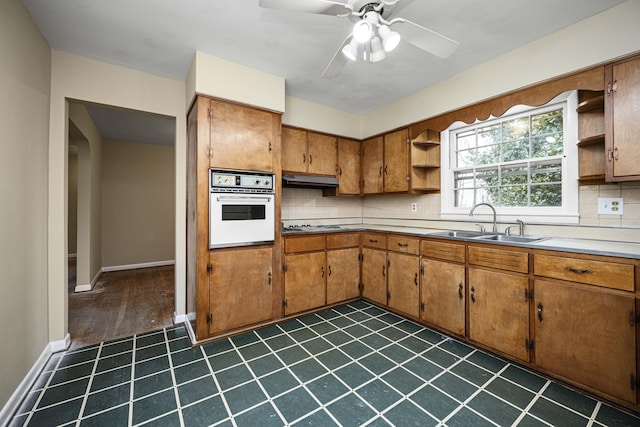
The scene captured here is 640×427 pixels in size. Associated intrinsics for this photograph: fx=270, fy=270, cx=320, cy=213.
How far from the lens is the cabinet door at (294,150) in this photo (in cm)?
336

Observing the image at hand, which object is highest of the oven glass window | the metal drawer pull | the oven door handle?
the oven door handle

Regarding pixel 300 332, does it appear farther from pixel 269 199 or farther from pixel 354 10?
pixel 354 10

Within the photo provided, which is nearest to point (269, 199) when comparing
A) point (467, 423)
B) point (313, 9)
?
point (313, 9)

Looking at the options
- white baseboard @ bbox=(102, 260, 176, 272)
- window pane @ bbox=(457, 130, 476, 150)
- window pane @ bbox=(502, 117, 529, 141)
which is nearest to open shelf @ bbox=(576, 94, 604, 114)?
window pane @ bbox=(502, 117, 529, 141)

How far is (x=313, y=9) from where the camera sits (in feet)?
5.05

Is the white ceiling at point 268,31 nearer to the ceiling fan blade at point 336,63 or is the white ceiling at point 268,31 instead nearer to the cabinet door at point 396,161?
the ceiling fan blade at point 336,63

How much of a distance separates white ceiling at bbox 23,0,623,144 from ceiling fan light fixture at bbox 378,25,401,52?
0.15 meters

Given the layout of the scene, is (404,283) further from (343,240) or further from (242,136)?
(242,136)

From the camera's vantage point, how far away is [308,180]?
11.0 feet

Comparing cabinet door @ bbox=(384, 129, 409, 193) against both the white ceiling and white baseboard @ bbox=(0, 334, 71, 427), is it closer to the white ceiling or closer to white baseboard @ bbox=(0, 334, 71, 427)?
the white ceiling

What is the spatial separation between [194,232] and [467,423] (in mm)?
2548

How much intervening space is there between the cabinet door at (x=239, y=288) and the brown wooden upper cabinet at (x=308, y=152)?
1196mm

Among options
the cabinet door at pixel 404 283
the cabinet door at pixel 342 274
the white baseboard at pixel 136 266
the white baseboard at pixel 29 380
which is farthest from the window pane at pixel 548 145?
the white baseboard at pixel 136 266

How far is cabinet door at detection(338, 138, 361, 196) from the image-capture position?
151 inches
